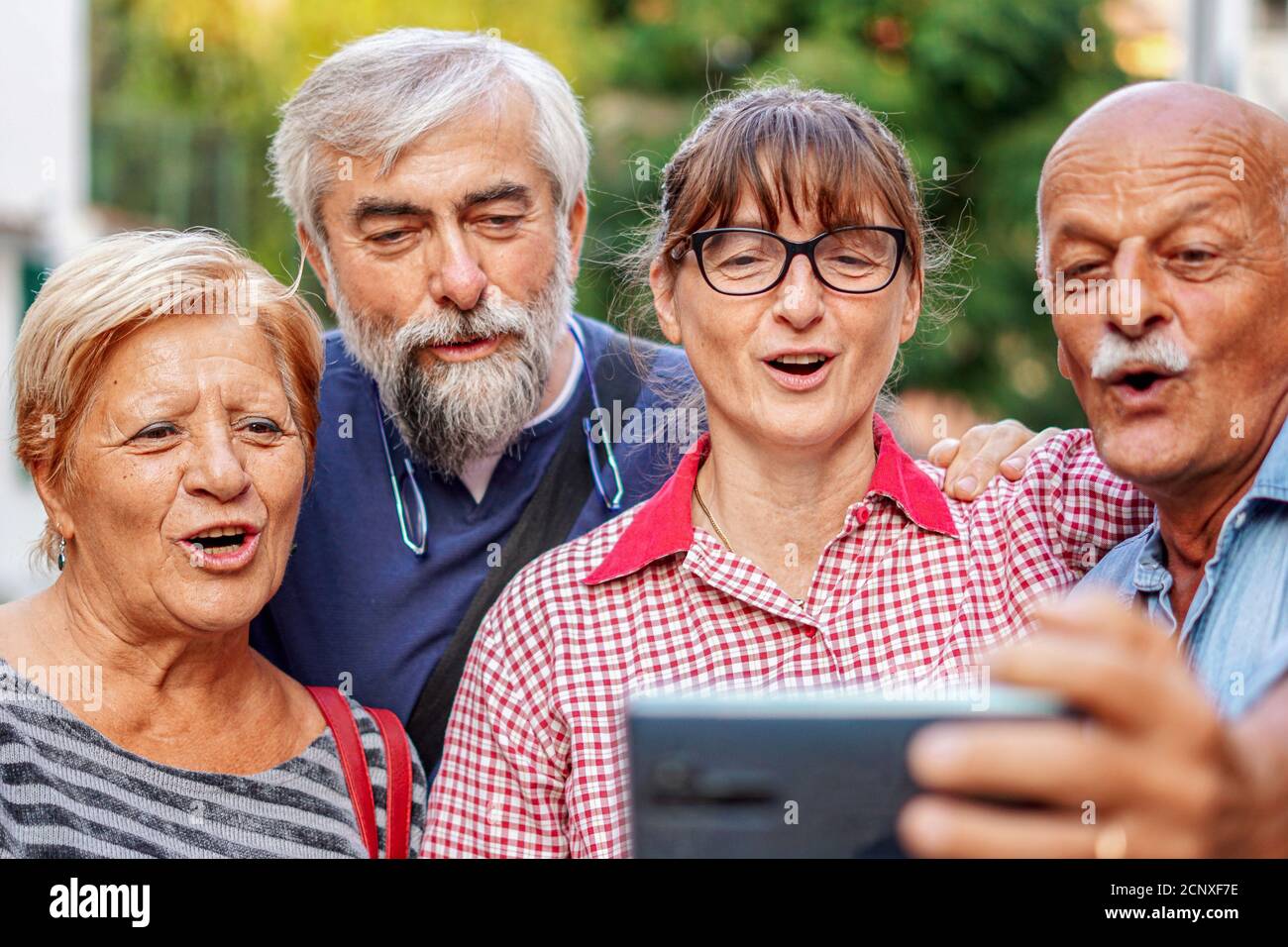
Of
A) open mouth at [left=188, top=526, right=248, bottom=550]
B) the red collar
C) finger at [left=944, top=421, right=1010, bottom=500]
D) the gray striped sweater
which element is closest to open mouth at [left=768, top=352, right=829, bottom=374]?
the red collar

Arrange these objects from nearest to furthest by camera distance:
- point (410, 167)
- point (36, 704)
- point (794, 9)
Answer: point (36, 704), point (410, 167), point (794, 9)

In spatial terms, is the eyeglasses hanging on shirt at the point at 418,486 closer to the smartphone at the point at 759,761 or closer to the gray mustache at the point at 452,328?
the gray mustache at the point at 452,328

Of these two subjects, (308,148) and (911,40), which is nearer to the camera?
(308,148)

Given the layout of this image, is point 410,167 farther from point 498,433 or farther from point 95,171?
point 95,171

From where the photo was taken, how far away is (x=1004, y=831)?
51.4 inches

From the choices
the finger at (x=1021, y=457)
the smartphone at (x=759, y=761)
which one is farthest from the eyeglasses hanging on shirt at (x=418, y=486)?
the smartphone at (x=759, y=761)

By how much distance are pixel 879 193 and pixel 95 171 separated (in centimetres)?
1500

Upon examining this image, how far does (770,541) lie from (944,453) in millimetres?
430

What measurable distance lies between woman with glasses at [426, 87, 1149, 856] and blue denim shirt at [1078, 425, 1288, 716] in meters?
0.39

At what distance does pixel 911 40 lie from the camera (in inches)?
554

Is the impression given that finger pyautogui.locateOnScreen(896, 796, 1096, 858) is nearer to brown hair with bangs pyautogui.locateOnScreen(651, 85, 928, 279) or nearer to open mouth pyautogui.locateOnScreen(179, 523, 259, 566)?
brown hair with bangs pyautogui.locateOnScreen(651, 85, 928, 279)
